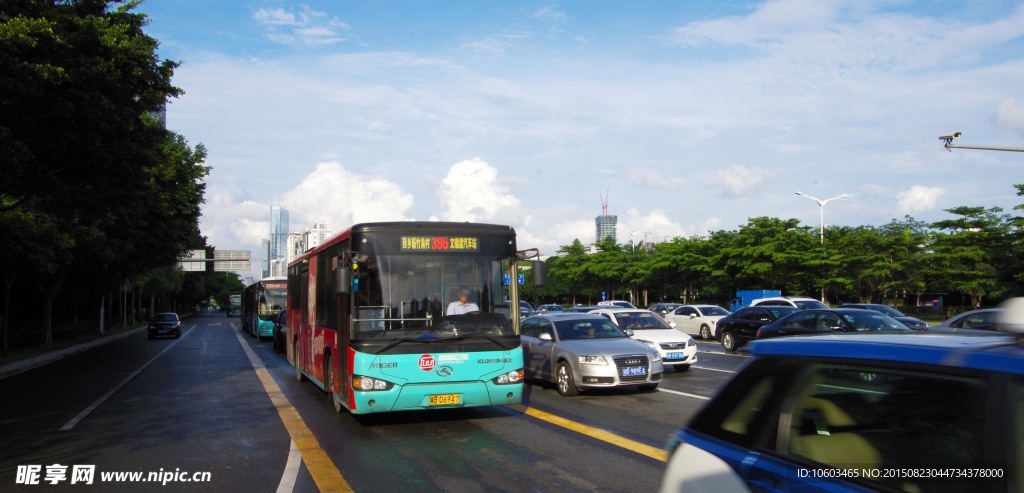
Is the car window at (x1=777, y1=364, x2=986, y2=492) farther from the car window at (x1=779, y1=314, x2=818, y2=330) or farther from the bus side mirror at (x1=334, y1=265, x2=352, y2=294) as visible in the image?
the car window at (x1=779, y1=314, x2=818, y2=330)

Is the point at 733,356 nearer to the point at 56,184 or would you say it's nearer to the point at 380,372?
the point at 380,372

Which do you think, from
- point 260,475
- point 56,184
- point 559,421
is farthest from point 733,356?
point 56,184

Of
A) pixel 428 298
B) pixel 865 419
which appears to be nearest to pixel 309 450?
pixel 428 298

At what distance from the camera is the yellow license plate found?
958cm

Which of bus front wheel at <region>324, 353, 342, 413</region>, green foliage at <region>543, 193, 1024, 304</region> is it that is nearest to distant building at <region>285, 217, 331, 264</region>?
bus front wheel at <region>324, 353, 342, 413</region>

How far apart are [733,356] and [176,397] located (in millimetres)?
14779

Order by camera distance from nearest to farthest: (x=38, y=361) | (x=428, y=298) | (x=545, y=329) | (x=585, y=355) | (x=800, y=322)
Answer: (x=428, y=298) < (x=585, y=355) < (x=545, y=329) < (x=800, y=322) < (x=38, y=361)

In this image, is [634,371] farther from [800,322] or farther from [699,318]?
[699,318]

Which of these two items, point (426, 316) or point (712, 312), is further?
point (712, 312)

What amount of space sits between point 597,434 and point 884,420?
654cm

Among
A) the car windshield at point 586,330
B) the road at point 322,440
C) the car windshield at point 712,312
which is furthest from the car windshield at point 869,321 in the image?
the car windshield at point 712,312

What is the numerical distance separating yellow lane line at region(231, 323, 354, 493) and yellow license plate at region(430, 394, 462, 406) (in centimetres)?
151

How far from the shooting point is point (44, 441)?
9.65 metres

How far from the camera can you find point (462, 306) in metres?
10.2
